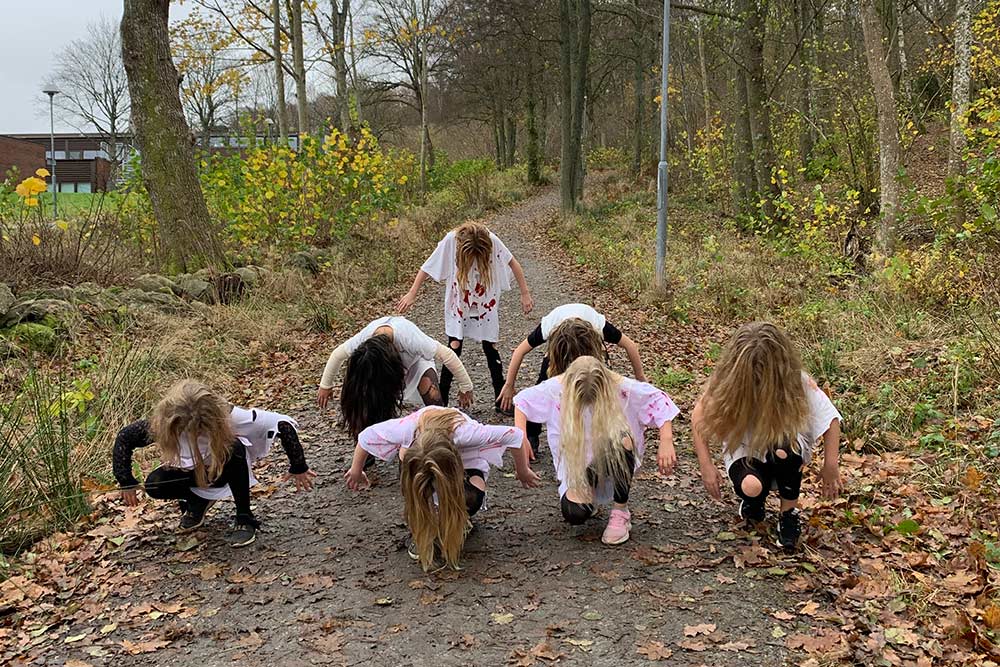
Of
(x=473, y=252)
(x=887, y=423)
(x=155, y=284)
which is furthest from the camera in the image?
(x=155, y=284)

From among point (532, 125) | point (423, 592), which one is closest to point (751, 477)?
point (423, 592)

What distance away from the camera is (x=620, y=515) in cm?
393

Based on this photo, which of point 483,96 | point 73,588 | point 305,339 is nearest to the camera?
point 73,588

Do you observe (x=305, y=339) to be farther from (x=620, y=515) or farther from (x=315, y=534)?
(x=620, y=515)

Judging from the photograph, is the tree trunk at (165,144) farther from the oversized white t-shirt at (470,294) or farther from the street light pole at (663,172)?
the street light pole at (663,172)

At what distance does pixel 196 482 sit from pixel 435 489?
1465 millimetres

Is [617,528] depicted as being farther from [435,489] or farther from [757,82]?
[757,82]

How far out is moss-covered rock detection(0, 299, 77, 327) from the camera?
23.5 ft

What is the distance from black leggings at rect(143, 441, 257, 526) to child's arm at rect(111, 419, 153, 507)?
0.12 metres

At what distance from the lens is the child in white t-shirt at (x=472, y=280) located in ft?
19.2

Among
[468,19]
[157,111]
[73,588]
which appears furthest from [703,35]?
[73,588]

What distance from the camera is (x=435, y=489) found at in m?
3.44

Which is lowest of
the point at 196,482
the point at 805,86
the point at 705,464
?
the point at 196,482

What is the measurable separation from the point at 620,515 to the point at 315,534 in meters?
1.76
